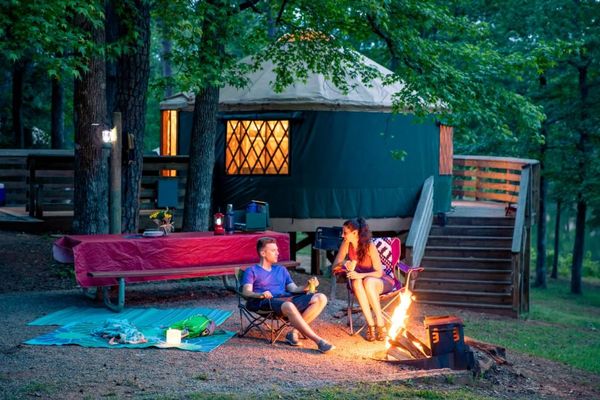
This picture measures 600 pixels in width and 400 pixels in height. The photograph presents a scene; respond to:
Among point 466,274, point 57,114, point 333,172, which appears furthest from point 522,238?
point 57,114

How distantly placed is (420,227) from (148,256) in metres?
5.49

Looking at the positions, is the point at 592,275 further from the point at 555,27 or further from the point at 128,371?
the point at 128,371

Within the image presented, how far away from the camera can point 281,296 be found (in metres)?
7.08

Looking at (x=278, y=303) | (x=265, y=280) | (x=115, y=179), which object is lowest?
(x=278, y=303)

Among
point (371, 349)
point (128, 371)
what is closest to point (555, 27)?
point (371, 349)

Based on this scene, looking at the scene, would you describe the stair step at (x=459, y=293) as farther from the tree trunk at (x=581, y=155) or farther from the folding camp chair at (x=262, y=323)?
the tree trunk at (x=581, y=155)

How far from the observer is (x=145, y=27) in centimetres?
1084

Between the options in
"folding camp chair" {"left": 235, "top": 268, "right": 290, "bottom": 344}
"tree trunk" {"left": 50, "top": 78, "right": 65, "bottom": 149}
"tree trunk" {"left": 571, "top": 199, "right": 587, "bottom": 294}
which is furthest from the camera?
"tree trunk" {"left": 571, "top": 199, "right": 587, "bottom": 294}

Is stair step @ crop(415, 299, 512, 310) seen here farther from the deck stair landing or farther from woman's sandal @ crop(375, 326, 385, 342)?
woman's sandal @ crop(375, 326, 385, 342)

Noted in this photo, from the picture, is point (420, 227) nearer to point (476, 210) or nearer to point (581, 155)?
point (476, 210)

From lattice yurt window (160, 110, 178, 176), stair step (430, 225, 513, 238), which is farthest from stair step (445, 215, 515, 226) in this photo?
lattice yurt window (160, 110, 178, 176)

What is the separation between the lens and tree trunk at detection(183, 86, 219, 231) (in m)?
12.2

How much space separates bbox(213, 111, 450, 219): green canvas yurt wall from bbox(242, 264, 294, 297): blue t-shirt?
22.5 feet

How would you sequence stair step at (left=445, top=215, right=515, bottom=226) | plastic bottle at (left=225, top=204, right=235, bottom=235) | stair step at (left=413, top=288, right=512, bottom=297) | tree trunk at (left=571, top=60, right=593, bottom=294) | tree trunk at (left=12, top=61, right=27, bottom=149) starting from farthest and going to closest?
tree trunk at (left=571, top=60, right=593, bottom=294)
tree trunk at (left=12, top=61, right=27, bottom=149)
stair step at (left=445, top=215, right=515, bottom=226)
stair step at (left=413, top=288, right=512, bottom=297)
plastic bottle at (left=225, top=204, right=235, bottom=235)
